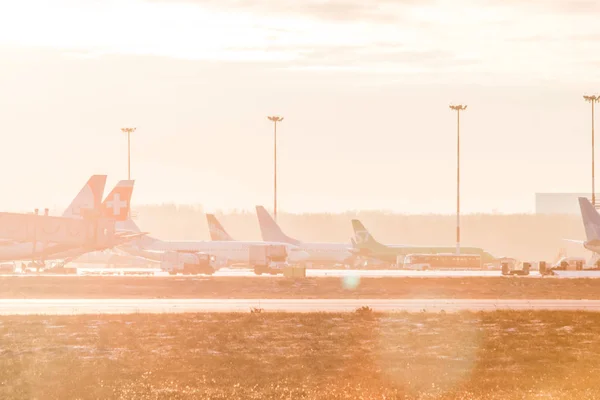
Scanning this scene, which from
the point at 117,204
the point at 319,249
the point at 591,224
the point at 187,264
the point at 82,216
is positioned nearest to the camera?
the point at 82,216

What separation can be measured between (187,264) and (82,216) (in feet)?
50.5

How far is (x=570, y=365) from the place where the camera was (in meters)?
36.8

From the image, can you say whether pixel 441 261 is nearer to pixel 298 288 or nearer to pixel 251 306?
pixel 298 288

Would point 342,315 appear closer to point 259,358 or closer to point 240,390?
point 259,358

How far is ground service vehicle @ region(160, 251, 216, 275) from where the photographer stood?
396 ft

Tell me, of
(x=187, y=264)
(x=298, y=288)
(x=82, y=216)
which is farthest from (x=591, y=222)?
(x=82, y=216)

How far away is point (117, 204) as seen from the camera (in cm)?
11606

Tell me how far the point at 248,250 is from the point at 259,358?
97.6 m

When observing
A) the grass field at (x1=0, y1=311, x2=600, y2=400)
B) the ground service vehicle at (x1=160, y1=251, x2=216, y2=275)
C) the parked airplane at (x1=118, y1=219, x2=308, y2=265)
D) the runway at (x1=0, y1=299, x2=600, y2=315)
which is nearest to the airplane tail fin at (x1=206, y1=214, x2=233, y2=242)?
the parked airplane at (x1=118, y1=219, x2=308, y2=265)

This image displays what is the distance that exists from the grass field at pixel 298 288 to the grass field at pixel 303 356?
27.3 meters

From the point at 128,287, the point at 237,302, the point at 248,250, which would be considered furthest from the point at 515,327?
the point at 248,250

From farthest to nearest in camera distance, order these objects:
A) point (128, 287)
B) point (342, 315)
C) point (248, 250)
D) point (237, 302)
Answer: point (248, 250)
point (128, 287)
point (237, 302)
point (342, 315)

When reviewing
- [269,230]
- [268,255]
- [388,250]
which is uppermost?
[269,230]

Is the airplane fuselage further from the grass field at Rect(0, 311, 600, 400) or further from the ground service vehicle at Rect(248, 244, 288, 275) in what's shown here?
the grass field at Rect(0, 311, 600, 400)
